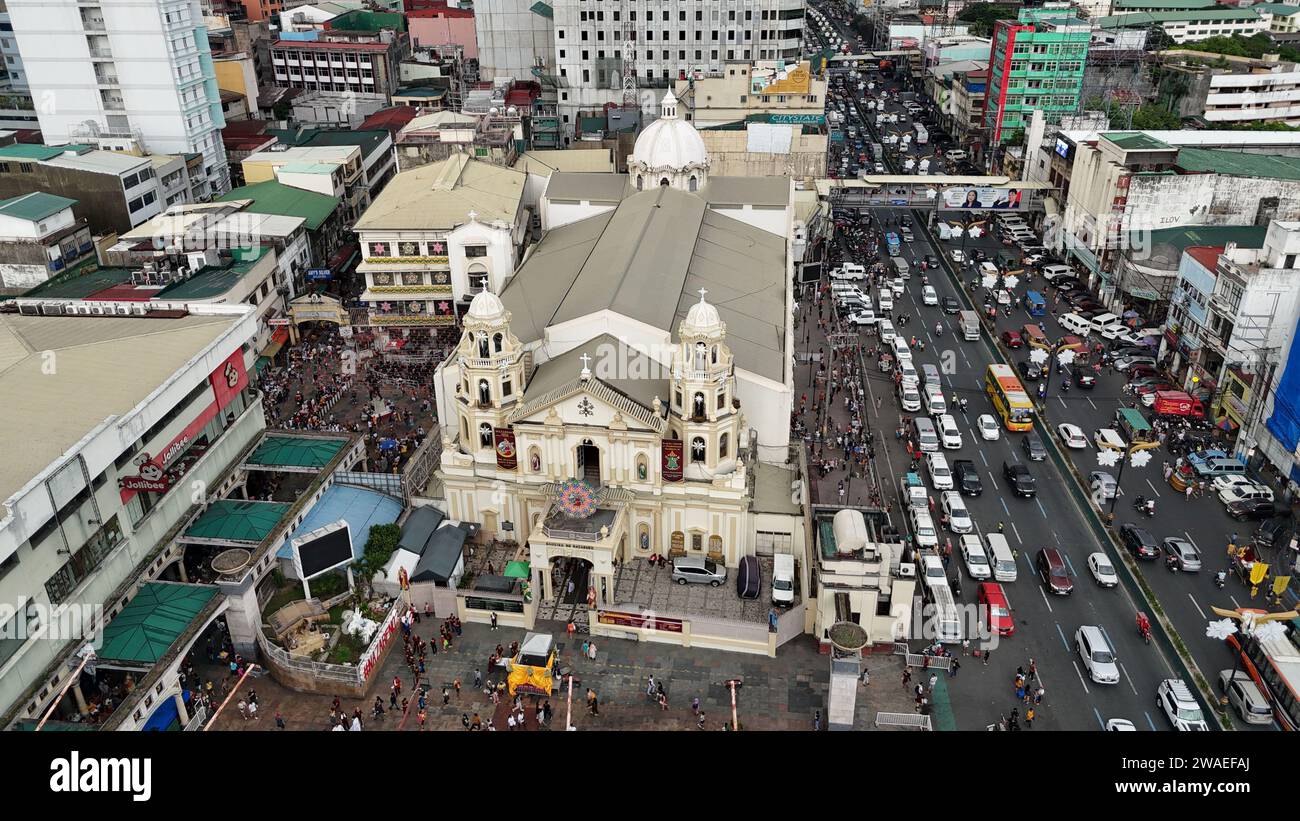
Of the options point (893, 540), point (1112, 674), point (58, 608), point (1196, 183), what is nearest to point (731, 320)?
point (893, 540)

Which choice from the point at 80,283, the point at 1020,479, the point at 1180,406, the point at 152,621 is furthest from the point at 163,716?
the point at 1180,406

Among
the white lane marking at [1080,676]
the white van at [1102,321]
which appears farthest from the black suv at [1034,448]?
the white van at [1102,321]

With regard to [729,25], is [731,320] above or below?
below

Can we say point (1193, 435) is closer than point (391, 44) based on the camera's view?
Yes

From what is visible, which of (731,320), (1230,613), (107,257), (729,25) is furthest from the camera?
(729,25)

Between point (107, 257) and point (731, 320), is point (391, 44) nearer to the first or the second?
point (107, 257)

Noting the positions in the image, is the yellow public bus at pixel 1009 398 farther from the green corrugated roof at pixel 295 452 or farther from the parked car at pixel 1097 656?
the green corrugated roof at pixel 295 452
